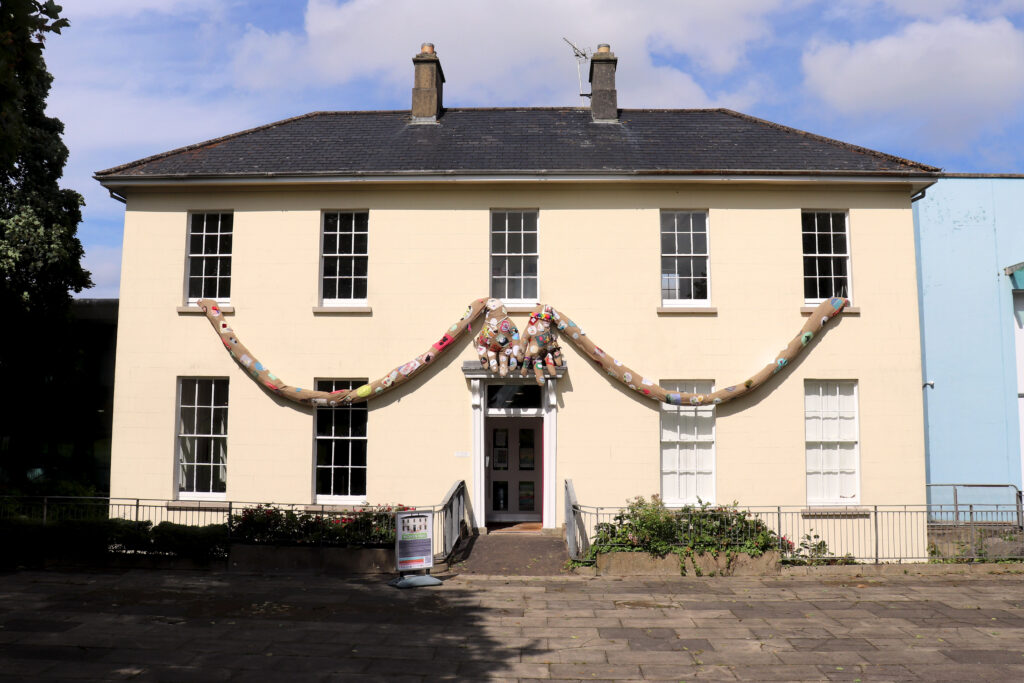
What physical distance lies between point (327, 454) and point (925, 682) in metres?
11.1

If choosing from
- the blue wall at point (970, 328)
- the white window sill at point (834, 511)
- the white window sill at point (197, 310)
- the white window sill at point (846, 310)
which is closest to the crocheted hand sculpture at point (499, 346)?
the white window sill at point (197, 310)

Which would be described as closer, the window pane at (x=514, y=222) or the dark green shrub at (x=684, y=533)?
the dark green shrub at (x=684, y=533)

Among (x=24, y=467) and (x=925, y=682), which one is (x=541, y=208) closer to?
(x=925, y=682)

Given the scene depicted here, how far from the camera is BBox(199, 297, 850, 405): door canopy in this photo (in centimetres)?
1468

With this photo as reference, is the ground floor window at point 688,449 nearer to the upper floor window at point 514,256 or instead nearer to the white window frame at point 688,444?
the white window frame at point 688,444

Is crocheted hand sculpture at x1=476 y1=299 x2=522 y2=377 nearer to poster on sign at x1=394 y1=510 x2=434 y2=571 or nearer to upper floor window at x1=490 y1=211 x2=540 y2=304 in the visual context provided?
upper floor window at x1=490 y1=211 x2=540 y2=304

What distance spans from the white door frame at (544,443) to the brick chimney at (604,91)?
22.8ft

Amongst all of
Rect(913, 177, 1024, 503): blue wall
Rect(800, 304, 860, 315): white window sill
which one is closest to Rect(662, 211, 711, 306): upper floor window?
Rect(800, 304, 860, 315): white window sill

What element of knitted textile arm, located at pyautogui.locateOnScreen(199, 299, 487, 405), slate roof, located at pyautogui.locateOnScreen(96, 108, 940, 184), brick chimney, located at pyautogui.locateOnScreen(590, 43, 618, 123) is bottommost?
knitted textile arm, located at pyautogui.locateOnScreen(199, 299, 487, 405)

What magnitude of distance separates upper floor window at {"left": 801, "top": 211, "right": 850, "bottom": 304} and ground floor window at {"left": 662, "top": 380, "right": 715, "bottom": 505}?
3031 millimetres

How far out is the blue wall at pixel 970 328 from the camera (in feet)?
62.1

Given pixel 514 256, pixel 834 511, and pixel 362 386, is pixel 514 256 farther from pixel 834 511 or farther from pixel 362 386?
pixel 834 511

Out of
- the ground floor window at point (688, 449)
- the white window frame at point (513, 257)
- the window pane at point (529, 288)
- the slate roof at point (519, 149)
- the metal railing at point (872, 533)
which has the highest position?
the slate roof at point (519, 149)

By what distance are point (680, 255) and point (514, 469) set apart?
5633mm
